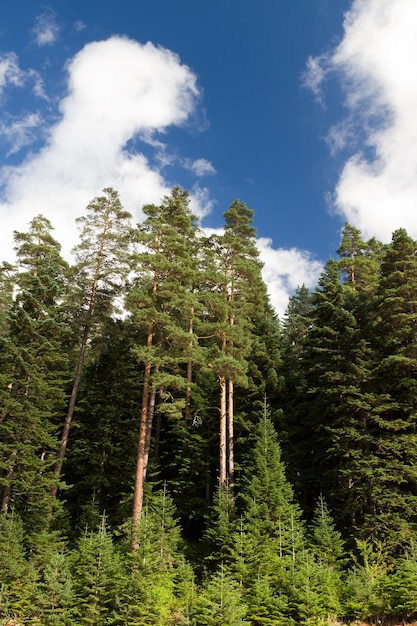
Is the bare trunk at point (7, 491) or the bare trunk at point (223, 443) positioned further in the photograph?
the bare trunk at point (223, 443)

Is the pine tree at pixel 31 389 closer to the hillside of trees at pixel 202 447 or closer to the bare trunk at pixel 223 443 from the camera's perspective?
the hillside of trees at pixel 202 447

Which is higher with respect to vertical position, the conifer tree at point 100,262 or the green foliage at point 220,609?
the conifer tree at point 100,262

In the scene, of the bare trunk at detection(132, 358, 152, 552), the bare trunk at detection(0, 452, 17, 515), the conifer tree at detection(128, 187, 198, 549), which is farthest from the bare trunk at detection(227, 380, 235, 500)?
the bare trunk at detection(0, 452, 17, 515)

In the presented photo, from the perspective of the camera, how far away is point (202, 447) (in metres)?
25.7

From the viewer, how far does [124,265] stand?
1065 inches

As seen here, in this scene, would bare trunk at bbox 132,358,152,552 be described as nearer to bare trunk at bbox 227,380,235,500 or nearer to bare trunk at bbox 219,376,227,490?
bare trunk at bbox 219,376,227,490

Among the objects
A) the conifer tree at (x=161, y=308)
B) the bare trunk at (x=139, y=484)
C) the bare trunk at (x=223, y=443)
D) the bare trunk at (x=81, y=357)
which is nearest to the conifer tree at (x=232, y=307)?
the bare trunk at (x=223, y=443)

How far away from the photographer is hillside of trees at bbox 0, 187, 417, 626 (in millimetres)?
15383

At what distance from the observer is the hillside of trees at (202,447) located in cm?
1538

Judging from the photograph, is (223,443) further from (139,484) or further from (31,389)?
(31,389)

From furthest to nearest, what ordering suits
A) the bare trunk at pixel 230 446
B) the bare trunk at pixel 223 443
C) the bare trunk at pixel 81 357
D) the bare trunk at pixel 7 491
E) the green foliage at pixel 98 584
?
the bare trunk at pixel 81 357, the bare trunk at pixel 230 446, the bare trunk at pixel 223 443, the bare trunk at pixel 7 491, the green foliage at pixel 98 584

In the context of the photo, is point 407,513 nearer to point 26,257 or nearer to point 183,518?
point 183,518

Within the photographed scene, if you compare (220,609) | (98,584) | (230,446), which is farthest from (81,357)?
(220,609)

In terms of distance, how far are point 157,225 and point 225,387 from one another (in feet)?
32.1
